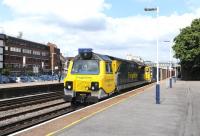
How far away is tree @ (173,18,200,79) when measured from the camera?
75500 mm

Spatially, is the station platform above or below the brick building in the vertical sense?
below

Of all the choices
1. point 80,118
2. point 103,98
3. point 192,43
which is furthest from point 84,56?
point 192,43

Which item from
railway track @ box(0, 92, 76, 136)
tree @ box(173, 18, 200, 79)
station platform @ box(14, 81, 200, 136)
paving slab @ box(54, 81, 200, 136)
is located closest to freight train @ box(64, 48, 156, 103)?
railway track @ box(0, 92, 76, 136)

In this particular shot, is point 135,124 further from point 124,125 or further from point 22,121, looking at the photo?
point 22,121

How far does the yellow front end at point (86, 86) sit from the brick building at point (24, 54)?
76891 millimetres

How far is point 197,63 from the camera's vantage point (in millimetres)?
76938

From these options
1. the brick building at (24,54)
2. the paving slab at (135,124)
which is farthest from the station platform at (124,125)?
the brick building at (24,54)

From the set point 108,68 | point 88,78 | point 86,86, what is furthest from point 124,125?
point 108,68

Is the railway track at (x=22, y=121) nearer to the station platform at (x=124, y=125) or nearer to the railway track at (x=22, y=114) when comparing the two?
the railway track at (x=22, y=114)

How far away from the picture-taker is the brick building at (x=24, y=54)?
374ft

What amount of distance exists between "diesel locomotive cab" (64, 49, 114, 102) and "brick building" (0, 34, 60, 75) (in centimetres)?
7631

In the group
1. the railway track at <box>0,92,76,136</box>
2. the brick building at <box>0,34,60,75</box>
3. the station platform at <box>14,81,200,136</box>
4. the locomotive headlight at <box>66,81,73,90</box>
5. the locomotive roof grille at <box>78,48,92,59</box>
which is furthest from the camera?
the brick building at <box>0,34,60,75</box>

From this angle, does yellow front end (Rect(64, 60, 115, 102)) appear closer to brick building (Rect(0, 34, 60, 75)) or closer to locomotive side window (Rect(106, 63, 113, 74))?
locomotive side window (Rect(106, 63, 113, 74))

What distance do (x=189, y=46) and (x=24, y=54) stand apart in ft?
216
